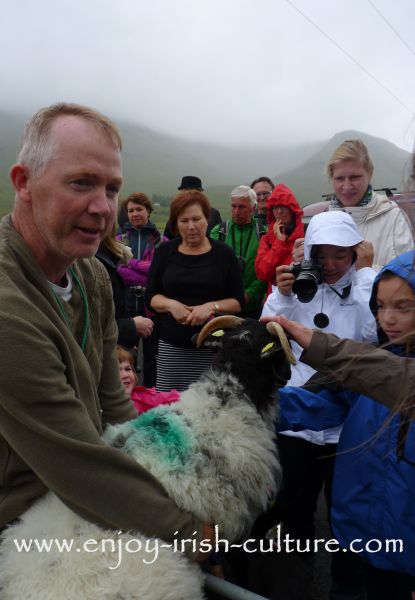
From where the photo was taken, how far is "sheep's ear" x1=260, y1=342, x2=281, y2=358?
7.73 ft

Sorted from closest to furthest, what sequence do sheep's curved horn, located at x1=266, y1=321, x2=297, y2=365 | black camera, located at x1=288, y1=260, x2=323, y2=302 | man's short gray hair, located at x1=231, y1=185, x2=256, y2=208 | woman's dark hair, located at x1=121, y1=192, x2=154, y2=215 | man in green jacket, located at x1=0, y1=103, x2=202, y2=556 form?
man in green jacket, located at x1=0, y1=103, x2=202, y2=556
sheep's curved horn, located at x1=266, y1=321, x2=297, y2=365
black camera, located at x1=288, y1=260, x2=323, y2=302
man's short gray hair, located at x1=231, y1=185, x2=256, y2=208
woman's dark hair, located at x1=121, y1=192, x2=154, y2=215

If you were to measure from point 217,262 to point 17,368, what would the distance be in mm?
3066

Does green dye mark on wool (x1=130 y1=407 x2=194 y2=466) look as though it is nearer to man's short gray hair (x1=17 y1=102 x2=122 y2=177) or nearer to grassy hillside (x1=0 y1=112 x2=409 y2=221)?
man's short gray hair (x1=17 y1=102 x2=122 y2=177)

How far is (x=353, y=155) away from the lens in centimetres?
380

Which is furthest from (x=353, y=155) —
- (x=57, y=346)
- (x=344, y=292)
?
(x=57, y=346)

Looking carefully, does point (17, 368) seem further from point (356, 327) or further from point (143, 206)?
point (143, 206)

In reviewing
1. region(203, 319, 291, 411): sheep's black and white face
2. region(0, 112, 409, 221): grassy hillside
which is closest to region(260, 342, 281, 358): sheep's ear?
region(203, 319, 291, 411): sheep's black and white face

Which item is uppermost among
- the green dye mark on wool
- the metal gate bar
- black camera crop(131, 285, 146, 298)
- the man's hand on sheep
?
the man's hand on sheep

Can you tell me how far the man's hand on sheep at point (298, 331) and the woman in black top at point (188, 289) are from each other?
1.68 meters

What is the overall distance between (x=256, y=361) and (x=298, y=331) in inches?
15.3

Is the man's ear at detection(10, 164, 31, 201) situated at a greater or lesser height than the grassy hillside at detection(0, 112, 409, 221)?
lesser

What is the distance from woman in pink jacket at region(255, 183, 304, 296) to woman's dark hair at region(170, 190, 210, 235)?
0.84 meters

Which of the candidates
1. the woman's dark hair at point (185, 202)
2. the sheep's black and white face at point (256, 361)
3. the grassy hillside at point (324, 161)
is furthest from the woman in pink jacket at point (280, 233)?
the grassy hillside at point (324, 161)

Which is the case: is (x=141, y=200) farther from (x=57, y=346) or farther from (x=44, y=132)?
(x=57, y=346)
